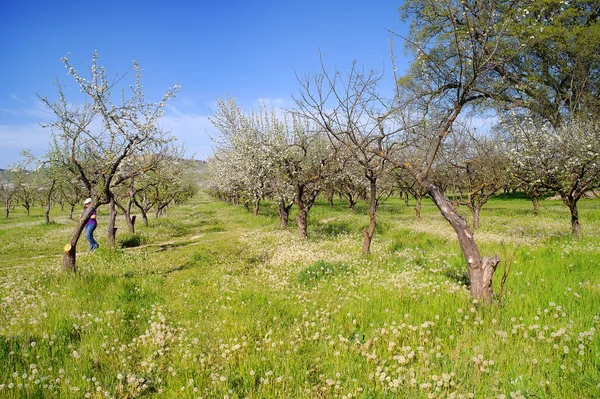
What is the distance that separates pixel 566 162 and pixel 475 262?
11153mm

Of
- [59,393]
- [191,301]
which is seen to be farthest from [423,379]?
[191,301]

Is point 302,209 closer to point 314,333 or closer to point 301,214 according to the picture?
point 301,214

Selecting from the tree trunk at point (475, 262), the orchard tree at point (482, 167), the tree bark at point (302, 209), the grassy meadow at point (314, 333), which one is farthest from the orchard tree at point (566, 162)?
the tree bark at point (302, 209)

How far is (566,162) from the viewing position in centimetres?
1419

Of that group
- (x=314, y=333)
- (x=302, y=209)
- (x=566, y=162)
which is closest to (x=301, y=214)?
(x=302, y=209)

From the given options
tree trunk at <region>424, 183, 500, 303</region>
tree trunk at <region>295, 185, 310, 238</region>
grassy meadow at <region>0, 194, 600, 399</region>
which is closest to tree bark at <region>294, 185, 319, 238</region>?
tree trunk at <region>295, 185, 310, 238</region>

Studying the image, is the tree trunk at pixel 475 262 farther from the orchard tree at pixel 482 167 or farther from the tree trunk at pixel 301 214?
the orchard tree at pixel 482 167

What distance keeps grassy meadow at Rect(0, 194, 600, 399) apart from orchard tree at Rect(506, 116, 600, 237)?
12.7 ft

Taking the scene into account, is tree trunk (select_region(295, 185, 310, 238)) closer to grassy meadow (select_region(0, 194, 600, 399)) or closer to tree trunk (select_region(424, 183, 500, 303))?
grassy meadow (select_region(0, 194, 600, 399))

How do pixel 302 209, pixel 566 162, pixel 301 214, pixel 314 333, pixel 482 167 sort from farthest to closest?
1. pixel 482 167
2. pixel 302 209
3. pixel 301 214
4. pixel 566 162
5. pixel 314 333

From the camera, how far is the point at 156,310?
25.5 feet

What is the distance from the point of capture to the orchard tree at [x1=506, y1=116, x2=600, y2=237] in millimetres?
13156

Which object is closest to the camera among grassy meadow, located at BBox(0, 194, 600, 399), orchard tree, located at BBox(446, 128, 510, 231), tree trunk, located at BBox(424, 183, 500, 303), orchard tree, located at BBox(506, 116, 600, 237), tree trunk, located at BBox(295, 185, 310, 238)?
grassy meadow, located at BBox(0, 194, 600, 399)

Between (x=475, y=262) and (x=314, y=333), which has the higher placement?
(x=475, y=262)
